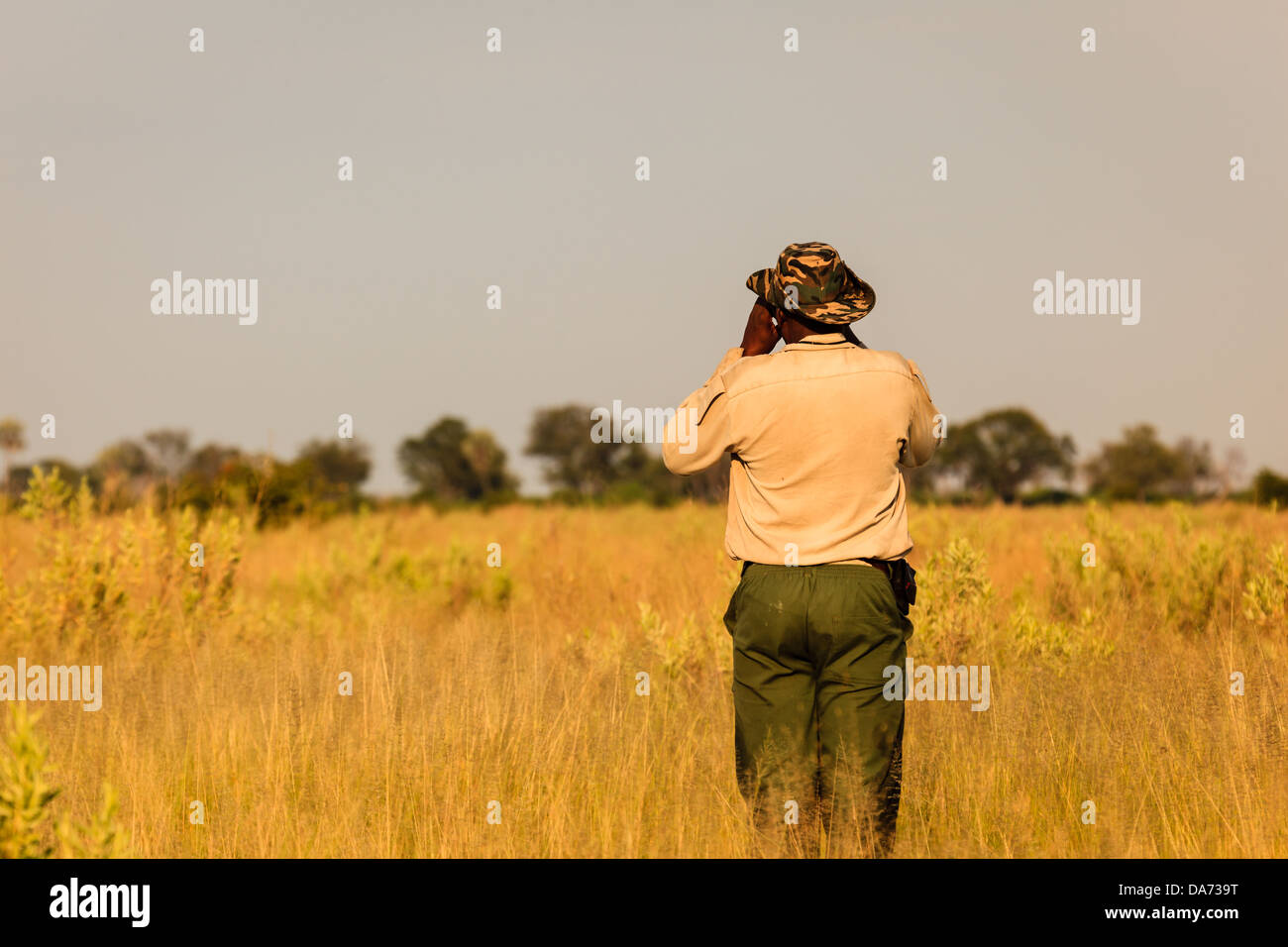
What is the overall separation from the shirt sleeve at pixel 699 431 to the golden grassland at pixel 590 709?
1.39 metres

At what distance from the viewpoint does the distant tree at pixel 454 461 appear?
5306 cm

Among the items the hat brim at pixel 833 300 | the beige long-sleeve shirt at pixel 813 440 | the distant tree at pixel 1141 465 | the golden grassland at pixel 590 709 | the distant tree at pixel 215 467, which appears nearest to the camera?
the beige long-sleeve shirt at pixel 813 440

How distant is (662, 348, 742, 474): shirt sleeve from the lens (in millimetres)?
3389

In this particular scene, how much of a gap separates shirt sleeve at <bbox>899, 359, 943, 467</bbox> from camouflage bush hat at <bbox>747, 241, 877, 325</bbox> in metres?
0.27

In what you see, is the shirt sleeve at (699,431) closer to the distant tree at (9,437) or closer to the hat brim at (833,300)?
the hat brim at (833,300)

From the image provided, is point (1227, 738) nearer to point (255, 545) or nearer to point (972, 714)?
point (972, 714)

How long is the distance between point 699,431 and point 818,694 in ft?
3.09

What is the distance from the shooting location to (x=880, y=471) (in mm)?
3348

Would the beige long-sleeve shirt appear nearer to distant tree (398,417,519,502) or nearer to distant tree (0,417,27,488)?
distant tree (0,417,27,488)

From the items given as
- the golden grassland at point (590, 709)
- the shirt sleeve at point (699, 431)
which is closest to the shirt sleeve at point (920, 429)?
the shirt sleeve at point (699, 431)

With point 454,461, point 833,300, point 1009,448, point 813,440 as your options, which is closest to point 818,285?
point 833,300

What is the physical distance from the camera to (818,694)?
346 centimetres

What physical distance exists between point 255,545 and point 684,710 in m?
9.99
